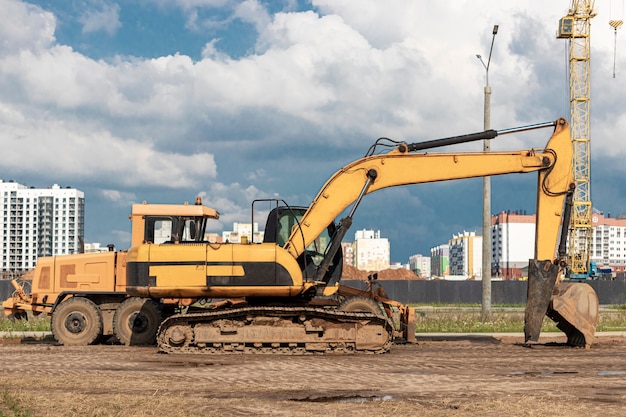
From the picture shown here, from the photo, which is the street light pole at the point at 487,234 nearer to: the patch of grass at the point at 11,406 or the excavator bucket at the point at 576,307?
the excavator bucket at the point at 576,307

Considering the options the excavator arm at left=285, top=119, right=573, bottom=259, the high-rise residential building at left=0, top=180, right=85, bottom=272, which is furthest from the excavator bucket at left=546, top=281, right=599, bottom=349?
the high-rise residential building at left=0, top=180, right=85, bottom=272

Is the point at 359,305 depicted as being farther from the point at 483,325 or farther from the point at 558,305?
the point at 483,325

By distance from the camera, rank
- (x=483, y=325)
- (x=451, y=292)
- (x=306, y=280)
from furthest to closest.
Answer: (x=451, y=292)
(x=483, y=325)
(x=306, y=280)

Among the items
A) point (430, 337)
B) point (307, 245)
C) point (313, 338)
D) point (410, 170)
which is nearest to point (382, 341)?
point (313, 338)

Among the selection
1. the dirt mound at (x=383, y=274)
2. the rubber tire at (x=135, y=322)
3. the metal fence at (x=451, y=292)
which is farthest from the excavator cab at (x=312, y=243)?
the dirt mound at (x=383, y=274)

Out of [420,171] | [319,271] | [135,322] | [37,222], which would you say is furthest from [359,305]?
[37,222]

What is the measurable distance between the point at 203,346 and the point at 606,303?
37.9 meters

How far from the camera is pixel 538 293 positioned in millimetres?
16578

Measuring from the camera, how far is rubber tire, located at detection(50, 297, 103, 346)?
1831 centimetres

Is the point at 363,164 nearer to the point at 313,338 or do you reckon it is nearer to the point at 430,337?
the point at 313,338

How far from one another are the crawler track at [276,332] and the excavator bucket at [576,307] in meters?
3.86

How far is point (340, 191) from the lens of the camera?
16.8 m

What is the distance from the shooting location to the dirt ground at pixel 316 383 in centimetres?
1031

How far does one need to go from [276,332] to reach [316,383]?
3.68m
